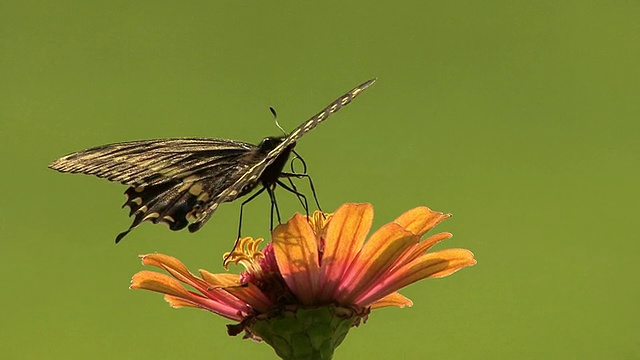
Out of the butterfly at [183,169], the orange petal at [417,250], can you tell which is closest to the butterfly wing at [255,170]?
the butterfly at [183,169]

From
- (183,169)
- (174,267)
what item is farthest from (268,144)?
(174,267)

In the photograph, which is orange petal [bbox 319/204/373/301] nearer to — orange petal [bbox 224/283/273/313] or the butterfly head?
orange petal [bbox 224/283/273/313]

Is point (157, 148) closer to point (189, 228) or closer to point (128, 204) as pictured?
point (128, 204)

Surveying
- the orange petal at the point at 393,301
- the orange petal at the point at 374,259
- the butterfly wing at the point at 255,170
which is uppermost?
the butterfly wing at the point at 255,170

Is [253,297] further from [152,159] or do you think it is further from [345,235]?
[152,159]

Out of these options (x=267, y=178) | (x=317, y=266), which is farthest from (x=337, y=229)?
(x=267, y=178)

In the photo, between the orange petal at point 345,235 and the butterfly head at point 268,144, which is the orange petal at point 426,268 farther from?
the butterfly head at point 268,144

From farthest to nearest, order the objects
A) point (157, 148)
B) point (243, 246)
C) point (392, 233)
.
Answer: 1. point (157, 148)
2. point (243, 246)
3. point (392, 233)
